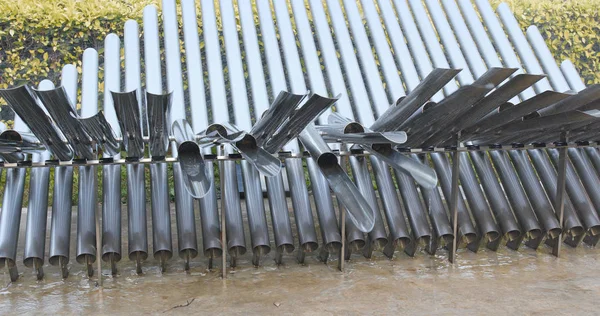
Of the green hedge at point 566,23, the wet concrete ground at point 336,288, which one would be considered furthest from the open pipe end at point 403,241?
the green hedge at point 566,23

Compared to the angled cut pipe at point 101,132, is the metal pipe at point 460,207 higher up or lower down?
lower down

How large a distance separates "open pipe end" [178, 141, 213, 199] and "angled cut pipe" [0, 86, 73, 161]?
776 millimetres

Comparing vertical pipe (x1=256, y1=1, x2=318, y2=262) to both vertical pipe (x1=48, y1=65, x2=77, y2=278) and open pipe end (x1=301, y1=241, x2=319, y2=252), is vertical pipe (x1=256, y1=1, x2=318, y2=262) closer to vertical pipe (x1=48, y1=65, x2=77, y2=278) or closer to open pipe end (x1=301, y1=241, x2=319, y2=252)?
open pipe end (x1=301, y1=241, x2=319, y2=252)

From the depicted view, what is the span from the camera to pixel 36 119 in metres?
3.70

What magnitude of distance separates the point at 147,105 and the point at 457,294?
2180mm

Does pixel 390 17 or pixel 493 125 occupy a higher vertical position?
pixel 390 17

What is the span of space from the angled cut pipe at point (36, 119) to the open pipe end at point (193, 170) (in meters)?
0.78

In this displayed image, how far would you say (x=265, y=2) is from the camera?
635 centimetres

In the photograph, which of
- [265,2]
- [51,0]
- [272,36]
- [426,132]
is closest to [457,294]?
[426,132]

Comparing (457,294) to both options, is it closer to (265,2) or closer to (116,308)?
(116,308)

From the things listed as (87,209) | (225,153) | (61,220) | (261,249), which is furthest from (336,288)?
(61,220)

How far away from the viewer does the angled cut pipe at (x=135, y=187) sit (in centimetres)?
375

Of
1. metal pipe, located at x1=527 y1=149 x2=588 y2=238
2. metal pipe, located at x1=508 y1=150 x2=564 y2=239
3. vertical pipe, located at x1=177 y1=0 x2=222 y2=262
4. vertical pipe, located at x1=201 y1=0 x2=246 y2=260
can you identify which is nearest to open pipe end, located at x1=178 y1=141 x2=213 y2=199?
vertical pipe, located at x1=177 y1=0 x2=222 y2=262

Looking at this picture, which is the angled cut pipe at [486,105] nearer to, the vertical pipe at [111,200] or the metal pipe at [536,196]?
the metal pipe at [536,196]
